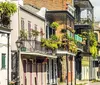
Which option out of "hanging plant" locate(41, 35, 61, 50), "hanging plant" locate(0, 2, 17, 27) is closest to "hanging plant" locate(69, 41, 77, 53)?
"hanging plant" locate(41, 35, 61, 50)

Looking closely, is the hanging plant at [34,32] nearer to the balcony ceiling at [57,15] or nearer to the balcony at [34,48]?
the balcony at [34,48]

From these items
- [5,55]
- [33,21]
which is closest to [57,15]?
[33,21]

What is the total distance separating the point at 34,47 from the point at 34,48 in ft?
0.57

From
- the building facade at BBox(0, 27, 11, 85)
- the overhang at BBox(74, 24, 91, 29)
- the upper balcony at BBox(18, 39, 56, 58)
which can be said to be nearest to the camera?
the building facade at BBox(0, 27, 11, 85)

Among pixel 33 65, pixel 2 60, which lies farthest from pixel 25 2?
pixel 2 60

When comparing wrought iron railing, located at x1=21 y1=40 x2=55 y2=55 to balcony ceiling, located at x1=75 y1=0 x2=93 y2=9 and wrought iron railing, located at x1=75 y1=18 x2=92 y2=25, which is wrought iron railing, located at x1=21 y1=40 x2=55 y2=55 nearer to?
balcony ceiling, located at x1=75 y1=0 x2=93 y2=9

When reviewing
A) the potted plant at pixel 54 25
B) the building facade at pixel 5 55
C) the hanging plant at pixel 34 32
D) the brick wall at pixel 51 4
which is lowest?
the building facade at pixel 5 55

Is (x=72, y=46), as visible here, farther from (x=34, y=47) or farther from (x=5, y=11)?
(x=5, y=11)

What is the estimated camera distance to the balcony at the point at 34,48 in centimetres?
3656

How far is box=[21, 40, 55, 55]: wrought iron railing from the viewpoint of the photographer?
36850 millimetres

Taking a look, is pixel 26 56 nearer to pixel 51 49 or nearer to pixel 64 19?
pixel 51 49

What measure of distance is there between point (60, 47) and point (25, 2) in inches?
356

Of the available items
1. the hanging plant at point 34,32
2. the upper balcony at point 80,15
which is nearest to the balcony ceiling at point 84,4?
the upper balcony at point 80,15

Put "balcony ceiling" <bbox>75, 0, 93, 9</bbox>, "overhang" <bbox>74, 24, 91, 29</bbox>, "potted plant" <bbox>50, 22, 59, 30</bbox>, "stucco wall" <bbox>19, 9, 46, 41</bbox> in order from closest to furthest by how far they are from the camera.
A: 1. "stucco wall" <bbox>19, 9, 46, 41</bbox>
2. "potted plant" <bbox>50, 22, 59, 30</bbox>
3. "balcony ceiling" <bbox>75, 0, 93, 9</bbox>
4. "overhang" <bbox>74, 24, 91, 29</bbox>
